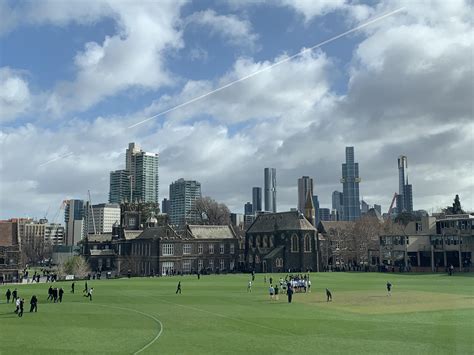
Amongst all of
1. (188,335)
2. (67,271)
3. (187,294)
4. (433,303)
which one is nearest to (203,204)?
(67,271)

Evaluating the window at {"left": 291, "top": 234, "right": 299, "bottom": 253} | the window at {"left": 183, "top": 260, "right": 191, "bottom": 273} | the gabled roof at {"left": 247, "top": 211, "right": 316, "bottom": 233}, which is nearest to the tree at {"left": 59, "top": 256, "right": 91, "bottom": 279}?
the window at {"left": 183, "top": 260, "right": 191, "bottom": 273}

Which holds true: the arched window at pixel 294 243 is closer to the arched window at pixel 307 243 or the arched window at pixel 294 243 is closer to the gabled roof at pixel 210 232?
the arched window at pixel 307 243

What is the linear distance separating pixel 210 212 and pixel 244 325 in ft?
387

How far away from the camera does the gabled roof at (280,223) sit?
4392 inches

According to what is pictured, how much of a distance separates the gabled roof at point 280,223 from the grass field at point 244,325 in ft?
199

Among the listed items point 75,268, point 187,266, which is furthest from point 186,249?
point 75,268

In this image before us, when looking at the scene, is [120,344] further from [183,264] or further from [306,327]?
[183,264]

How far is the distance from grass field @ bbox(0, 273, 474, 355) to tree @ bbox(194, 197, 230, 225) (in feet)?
324

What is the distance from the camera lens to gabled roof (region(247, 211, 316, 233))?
111562 millimetres

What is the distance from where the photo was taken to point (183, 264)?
110125mm

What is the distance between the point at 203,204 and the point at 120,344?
125197mm

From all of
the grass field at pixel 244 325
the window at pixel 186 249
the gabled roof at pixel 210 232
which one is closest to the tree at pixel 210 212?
the gabled roof at pixel 210 232

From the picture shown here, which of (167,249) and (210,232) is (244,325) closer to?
(167,249)

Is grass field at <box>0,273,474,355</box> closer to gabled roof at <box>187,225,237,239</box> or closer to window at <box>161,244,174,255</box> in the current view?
window at <box>161,244,174,255</box>
